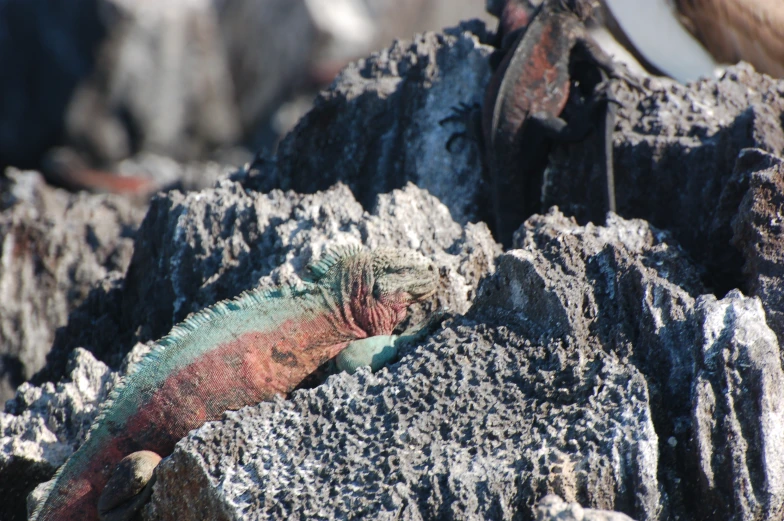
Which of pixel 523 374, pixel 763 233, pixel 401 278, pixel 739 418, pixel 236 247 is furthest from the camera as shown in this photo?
pixel 236 247

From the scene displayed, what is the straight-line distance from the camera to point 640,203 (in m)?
4.29

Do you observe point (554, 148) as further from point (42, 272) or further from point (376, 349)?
point (42, 272)

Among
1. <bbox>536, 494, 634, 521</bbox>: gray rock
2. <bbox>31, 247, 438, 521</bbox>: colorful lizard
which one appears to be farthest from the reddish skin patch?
<bbox>536, 494, 634, 521</bbox>: gray rock

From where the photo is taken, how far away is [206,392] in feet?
9.89

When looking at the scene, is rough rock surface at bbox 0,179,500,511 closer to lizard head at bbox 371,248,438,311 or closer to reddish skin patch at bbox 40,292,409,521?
lizard head at bbox 371,248,438,311

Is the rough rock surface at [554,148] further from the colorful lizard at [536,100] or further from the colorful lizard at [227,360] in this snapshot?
the colorful lizard at [227,360]

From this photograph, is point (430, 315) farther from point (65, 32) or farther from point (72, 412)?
point (65, 32)

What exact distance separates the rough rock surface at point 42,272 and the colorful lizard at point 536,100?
6.97 feet

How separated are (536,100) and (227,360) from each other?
8.38 feet

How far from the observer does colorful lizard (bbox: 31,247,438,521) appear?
2930 mm

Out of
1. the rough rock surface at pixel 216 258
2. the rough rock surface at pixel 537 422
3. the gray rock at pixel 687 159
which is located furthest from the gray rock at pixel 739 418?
the rough rock surface at pixel 216 258

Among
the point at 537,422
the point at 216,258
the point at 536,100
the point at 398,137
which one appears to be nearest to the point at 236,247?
the point at 216,258

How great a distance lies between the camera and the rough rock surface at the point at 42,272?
4.93 meters

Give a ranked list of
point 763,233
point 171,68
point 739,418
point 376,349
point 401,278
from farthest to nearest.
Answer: point 171,68 < point 401,278 < point 376,349 < point 763,233 < point 739,418
